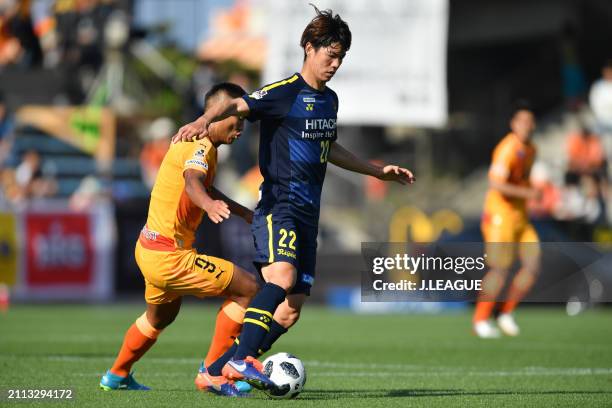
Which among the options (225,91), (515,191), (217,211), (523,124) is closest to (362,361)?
(225,91)

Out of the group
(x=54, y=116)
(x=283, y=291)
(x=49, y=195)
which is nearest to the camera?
(x=283, y=291)

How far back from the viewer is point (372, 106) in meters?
20.0

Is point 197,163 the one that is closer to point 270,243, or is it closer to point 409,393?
point 270,243

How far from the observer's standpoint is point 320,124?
8086mm

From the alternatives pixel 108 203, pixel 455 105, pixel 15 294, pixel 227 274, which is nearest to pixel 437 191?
pixel 455 105

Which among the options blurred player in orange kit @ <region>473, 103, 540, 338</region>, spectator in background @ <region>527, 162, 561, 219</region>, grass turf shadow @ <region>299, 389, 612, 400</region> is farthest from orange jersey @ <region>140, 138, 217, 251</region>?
spectator in background @ <region>527, 162, 561, 219</region>

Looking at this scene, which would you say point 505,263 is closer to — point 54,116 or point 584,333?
point 584,333

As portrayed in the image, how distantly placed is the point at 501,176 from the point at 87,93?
13147 mm

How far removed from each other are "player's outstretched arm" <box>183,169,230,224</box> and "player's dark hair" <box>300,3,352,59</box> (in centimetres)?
112

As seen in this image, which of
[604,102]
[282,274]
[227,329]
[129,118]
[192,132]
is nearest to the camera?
[192,132]

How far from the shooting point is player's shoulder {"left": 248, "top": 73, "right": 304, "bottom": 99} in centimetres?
785

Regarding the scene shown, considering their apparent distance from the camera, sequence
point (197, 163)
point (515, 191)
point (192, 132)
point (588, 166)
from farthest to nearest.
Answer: point (588, 166) < point (515, 191) < point (197, 163) < point (192, 132)

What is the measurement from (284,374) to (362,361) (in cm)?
343

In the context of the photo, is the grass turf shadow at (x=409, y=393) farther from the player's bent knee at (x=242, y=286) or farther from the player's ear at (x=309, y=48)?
the player's ear at (x=309, y=48)
